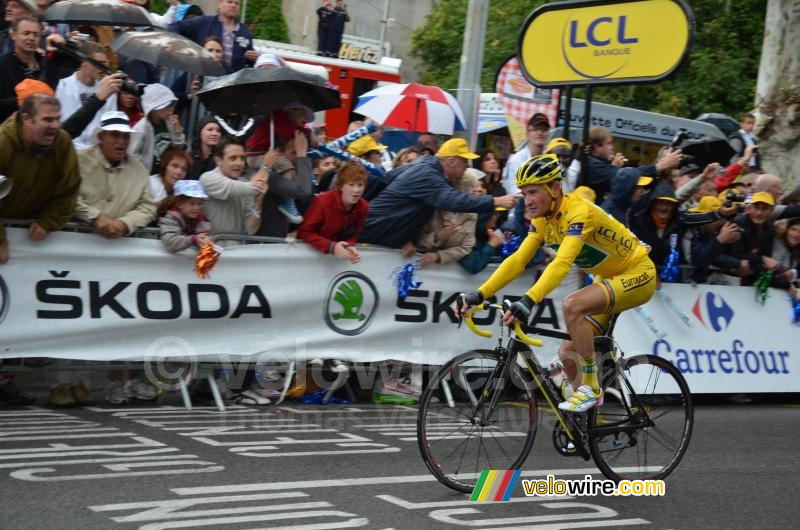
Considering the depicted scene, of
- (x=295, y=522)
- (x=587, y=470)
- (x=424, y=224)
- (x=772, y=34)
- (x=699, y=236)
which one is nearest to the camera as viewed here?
(x=295, y=522)

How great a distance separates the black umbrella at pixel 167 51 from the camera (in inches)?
432

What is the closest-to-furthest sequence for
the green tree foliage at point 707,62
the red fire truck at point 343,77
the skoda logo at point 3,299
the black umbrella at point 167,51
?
the skoda logo at point 3,299 < the black umbrella at point 167,51 < the red fire truck at point 343,77 < the green tree foliage at point 707,62

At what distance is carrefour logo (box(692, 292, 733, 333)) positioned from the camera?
40.7 feet

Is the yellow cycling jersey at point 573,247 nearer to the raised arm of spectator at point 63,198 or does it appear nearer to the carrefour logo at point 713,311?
the raised arm of spectator at point 63,198

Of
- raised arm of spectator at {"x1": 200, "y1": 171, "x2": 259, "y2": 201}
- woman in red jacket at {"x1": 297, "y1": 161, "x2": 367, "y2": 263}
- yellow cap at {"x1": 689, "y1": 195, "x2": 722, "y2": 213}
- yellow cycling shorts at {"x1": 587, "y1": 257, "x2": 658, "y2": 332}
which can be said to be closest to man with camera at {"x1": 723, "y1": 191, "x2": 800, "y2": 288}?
yellow cap at {"x1": 689, "y1": 195, "x2": 722, "y2": 213}

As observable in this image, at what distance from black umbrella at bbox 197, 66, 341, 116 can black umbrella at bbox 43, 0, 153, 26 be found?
133 cm

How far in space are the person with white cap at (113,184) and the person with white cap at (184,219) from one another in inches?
6.6

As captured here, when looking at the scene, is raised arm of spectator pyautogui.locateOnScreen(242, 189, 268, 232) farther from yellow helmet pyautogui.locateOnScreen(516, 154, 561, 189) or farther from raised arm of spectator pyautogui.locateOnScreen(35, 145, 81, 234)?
yellow helmet pyautogui.locateOnScreen(516, 154, 561, 189)

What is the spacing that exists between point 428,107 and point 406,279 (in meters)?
3.10

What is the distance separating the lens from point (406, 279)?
1070 centimetres

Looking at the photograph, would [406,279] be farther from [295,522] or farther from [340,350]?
[295,522]

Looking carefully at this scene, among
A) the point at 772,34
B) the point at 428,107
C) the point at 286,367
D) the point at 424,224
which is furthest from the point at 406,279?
the point at 772,34

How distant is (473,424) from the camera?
279 inches

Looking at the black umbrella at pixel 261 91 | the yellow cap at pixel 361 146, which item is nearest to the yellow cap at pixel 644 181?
the yellow cap at pixel 361 146
